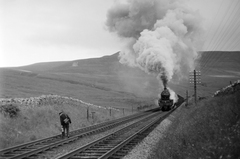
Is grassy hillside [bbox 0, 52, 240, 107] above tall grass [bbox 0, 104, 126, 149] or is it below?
above

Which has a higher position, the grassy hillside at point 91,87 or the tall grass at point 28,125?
the grassy hillside at point 91,87

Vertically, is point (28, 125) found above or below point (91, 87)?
below

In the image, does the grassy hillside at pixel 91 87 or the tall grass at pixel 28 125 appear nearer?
the tall grass at pixel 28 125

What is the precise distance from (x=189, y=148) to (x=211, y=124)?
6.88ft

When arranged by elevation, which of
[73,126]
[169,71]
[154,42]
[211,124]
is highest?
[154,42]

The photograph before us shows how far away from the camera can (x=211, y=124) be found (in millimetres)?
10570

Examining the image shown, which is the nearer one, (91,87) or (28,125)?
(28,125)

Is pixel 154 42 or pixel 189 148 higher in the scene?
pixel 154 42

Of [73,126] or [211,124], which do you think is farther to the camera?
[73,126]

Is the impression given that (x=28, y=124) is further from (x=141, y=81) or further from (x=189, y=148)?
(x=141, y=81)

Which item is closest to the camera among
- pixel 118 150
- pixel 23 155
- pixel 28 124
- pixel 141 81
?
pixel 23 155

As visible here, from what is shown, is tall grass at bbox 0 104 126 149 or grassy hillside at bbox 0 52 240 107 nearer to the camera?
tall grass at bbox 0 104 126 149

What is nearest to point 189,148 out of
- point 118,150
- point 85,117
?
point 118,150

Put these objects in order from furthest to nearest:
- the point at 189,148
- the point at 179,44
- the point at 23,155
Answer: the point at 179,44
the point at 23,155
the point at 189,148
